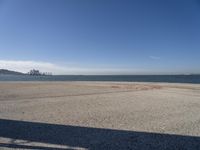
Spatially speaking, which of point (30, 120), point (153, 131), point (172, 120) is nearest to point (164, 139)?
point (153, 131)

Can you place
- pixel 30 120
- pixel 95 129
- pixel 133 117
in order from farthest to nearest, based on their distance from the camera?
1. pixel 133 117
2. pixel 30 120
3. pixel 95 129

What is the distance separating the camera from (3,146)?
5.59 m

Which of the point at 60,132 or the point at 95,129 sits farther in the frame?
the point at 95,129

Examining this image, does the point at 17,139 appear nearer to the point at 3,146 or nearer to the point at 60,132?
the point at 3,146

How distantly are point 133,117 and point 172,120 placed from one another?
5.01 feet

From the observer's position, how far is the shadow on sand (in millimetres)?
5742

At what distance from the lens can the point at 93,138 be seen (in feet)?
21.0

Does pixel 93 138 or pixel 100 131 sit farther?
pixel 100 131

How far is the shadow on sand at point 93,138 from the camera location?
574 centimetres

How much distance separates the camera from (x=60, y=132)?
272 inches

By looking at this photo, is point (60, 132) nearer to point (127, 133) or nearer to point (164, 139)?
point (127, 133)

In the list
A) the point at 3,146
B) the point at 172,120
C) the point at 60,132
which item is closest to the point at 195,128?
the point at 172,120

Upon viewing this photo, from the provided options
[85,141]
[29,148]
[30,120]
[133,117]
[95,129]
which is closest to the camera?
[29,148]

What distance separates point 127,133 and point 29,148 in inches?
114
